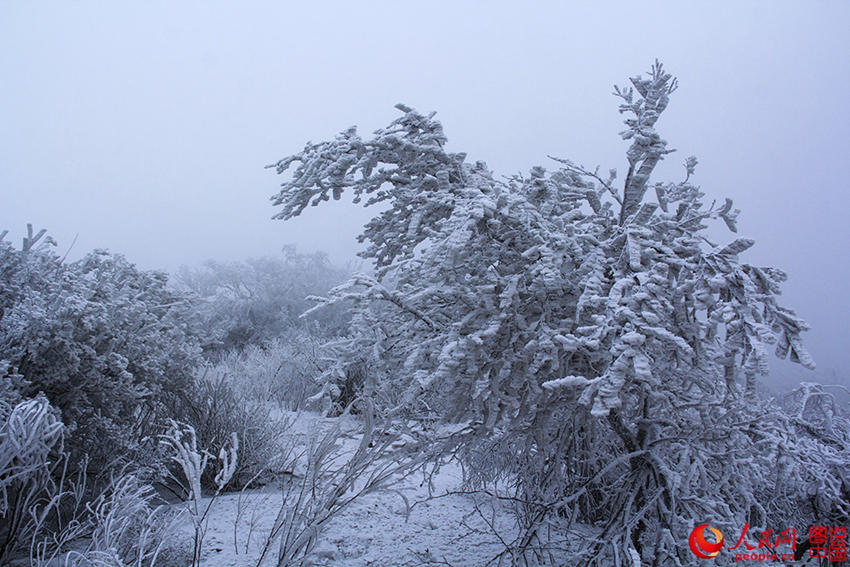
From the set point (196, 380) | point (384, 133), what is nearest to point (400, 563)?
point (384, 133)

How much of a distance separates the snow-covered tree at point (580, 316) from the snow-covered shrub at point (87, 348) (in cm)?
209

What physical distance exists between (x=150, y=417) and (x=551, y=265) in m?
4.17

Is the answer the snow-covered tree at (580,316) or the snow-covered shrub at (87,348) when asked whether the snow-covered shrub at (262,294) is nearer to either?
the snow-covered shrub at (87,348)

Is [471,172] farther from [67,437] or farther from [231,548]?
[67,437]

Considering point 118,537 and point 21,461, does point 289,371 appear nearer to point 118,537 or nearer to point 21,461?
point 21,461

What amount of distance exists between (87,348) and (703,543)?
4035 millimetres

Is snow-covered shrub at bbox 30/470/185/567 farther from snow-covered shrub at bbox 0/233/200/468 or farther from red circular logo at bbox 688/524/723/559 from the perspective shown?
red circular logo at bbox 688/524/723/559

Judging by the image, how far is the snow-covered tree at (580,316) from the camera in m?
1.87

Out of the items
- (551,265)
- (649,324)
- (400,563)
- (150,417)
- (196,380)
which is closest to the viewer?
(649,324)

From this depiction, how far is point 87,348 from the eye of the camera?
148 inches

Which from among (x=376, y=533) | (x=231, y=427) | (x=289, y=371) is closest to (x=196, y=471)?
(x=376, y=533)

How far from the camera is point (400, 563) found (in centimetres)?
335

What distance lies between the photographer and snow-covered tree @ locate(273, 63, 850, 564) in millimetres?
1867

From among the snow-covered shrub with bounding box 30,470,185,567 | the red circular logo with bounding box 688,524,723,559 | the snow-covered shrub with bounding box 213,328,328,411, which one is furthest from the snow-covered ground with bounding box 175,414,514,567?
the snow-covered shrub with bounding box 213,328,328,411
